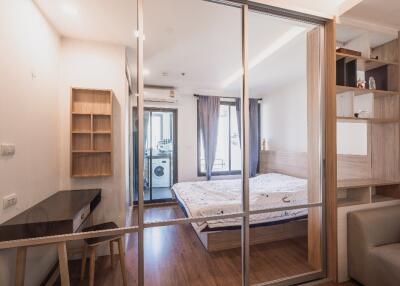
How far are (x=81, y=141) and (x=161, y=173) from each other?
5.86ft

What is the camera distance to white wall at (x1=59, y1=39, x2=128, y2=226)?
2369 millimetres

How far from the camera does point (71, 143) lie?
2322 mm

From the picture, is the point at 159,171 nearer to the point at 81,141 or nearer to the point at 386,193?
the point at 81,141

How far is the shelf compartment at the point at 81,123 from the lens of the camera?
2.37 metres

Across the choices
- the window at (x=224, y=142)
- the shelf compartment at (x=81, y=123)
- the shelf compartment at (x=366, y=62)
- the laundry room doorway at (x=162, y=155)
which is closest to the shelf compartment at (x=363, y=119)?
the shelf compartment at (x=366, y=62)

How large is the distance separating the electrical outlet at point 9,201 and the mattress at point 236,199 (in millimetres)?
1537

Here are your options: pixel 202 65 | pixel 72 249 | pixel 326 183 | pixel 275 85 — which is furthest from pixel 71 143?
pixel 275 85

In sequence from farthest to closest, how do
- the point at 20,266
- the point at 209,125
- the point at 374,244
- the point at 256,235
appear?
the point at 209,125 < the point at 256,235 < the point at 374,244 < the point at 20,266

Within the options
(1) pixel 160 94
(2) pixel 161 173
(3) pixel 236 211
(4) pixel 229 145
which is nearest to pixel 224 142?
(4) pixel 229 145

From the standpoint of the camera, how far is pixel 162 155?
158 inches

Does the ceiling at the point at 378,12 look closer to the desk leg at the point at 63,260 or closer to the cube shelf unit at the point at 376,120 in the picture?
the cube shelf unit at the point at 376,120

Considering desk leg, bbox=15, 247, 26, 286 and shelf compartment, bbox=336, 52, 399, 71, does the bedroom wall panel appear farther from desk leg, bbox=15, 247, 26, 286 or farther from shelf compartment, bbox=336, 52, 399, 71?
desk leg, bbox=15, 247, 26, 286

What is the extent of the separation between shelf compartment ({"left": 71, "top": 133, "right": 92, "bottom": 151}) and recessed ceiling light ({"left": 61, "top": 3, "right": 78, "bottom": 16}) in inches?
48.5

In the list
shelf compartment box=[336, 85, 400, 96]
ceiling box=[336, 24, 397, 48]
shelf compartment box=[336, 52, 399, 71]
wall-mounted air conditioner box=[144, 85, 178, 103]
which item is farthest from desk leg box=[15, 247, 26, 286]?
ceiling box=[336, 24, 397, 48]
